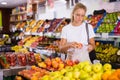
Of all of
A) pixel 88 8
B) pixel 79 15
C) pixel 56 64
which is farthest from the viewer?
pixel 88 8

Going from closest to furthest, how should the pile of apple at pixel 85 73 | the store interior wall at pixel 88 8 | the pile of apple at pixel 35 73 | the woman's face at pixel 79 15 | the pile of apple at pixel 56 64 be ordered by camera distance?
the pile of apple at pixel 85 73 → the pile of apple at pixel 35 73 → the pile of apple at pixel 56 64 → the woman's face at pixel 79 15 → the store interior wall at pixel 88 8

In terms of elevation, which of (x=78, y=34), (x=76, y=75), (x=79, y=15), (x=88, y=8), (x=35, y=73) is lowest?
(x=35, y=73)

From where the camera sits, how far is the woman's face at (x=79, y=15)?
135 inches

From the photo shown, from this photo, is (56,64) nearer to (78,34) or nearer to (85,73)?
(78,34)

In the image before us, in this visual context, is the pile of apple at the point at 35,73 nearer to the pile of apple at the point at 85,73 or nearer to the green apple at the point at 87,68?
the pile of apple at the point at 85,73

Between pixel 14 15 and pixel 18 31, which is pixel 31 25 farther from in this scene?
pixel 14 15

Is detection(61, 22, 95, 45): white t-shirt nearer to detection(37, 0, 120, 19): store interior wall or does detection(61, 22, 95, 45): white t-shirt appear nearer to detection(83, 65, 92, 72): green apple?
detection(83, 65, 92, 72): green apple

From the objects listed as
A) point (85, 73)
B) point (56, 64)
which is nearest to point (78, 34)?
point (56, 64)

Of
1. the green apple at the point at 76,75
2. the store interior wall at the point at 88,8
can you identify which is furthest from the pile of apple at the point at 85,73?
the store interior wall at the point at 88,8

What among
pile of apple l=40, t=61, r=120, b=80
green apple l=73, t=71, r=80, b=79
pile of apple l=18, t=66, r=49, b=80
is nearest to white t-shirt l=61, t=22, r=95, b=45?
pile of apple l=18, t=66, r=49, b=80

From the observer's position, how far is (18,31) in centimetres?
936

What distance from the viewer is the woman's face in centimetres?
343

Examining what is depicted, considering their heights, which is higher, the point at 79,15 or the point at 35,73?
the point at 79,15

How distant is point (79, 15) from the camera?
346 cm
